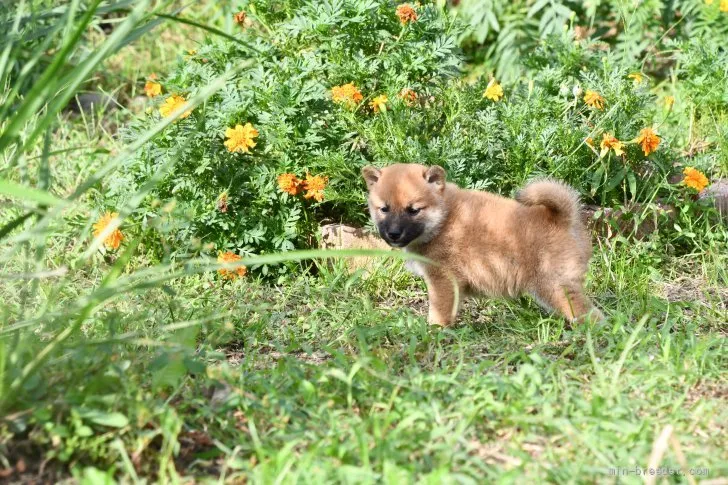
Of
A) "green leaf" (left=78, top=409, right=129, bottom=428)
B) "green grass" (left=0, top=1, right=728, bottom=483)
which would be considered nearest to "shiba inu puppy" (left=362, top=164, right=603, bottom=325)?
"green grass" (left=0, top=1, right=728, bottom=483)

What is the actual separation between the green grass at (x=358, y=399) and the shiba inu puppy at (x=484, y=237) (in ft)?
0.60

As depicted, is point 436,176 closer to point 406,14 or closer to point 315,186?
point 315,186

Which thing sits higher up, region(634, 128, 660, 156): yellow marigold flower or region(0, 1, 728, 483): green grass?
region(634, 128, 660, 156): yellow marigold flower

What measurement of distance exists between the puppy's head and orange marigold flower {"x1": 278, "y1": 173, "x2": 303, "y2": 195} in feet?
1.73

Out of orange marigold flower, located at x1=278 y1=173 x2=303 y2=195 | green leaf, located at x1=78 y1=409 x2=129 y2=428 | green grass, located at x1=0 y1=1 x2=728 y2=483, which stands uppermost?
green leaf, located at x1=78 y1=409 x2=129 y2=428

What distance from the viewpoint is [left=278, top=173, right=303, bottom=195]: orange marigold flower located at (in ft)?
15.6

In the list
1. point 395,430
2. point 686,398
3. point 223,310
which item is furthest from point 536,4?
point 395,430

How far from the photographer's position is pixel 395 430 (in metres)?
2.83

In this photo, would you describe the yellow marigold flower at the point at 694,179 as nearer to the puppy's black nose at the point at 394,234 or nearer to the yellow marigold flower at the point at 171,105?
the puppy's black nose at the point at 394,234

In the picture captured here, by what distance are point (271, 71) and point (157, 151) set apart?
807mm

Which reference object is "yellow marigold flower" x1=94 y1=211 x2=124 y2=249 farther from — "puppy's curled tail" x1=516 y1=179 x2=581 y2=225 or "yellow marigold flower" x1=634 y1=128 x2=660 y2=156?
"yellow marigold flower" x1=634 y1=128 x2=660 y2=156

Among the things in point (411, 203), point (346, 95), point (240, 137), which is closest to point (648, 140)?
point (411, 203)

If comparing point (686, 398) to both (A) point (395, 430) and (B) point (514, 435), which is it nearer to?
(B) point (514, 435)

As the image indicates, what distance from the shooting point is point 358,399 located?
3.11m
